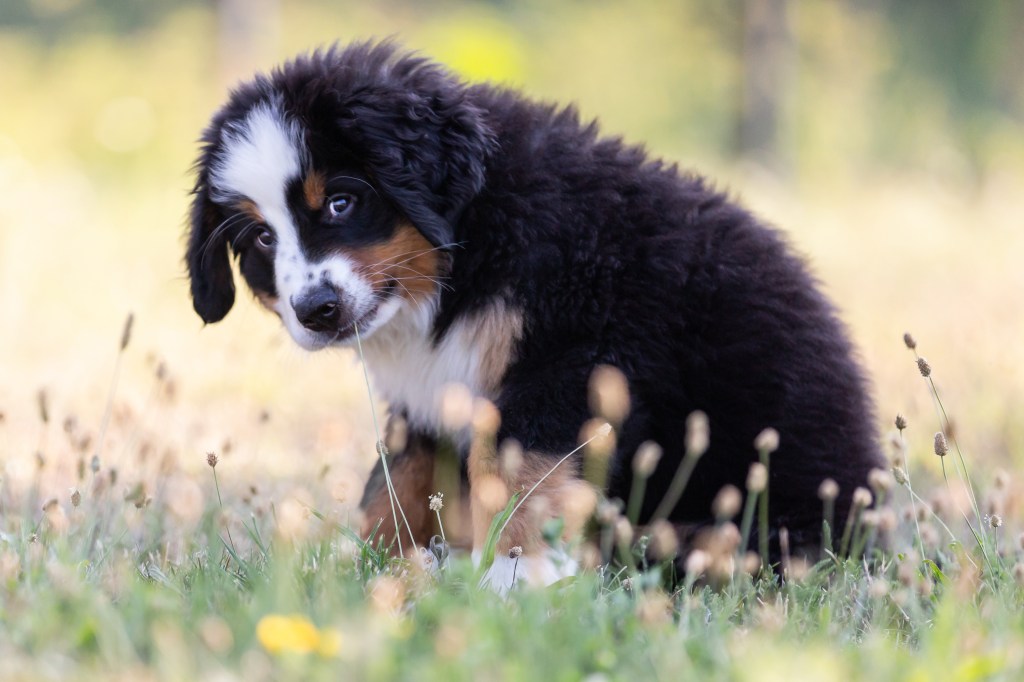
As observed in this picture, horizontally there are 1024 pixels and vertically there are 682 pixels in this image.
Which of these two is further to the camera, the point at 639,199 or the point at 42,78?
the point at 42,78

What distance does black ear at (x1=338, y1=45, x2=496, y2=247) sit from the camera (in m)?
3.01

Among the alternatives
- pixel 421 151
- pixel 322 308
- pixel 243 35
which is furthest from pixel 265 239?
pixel 243 35

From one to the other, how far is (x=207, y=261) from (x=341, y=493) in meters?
1.13

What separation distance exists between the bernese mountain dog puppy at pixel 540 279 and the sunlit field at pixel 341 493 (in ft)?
0.84

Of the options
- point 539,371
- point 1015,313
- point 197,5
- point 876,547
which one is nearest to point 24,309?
point 539,371

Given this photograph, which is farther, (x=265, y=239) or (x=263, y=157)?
(x=265, y=239)

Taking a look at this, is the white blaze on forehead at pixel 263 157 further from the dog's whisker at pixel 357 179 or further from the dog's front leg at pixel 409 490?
the dog's front leg at pixel 409 490

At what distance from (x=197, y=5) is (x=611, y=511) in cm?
1722

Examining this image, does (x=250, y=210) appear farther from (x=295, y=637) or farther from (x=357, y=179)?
(x=295, y=637)

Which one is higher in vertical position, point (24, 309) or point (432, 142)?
point (432, 142)

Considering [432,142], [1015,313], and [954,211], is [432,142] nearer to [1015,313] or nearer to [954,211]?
[1015,313]

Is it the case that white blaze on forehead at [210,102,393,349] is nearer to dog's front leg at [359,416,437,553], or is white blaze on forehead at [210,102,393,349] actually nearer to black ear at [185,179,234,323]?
black ear at [185,179,234,323]

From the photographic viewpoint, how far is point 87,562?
8.37 feet

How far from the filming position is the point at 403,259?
10.2 ft
